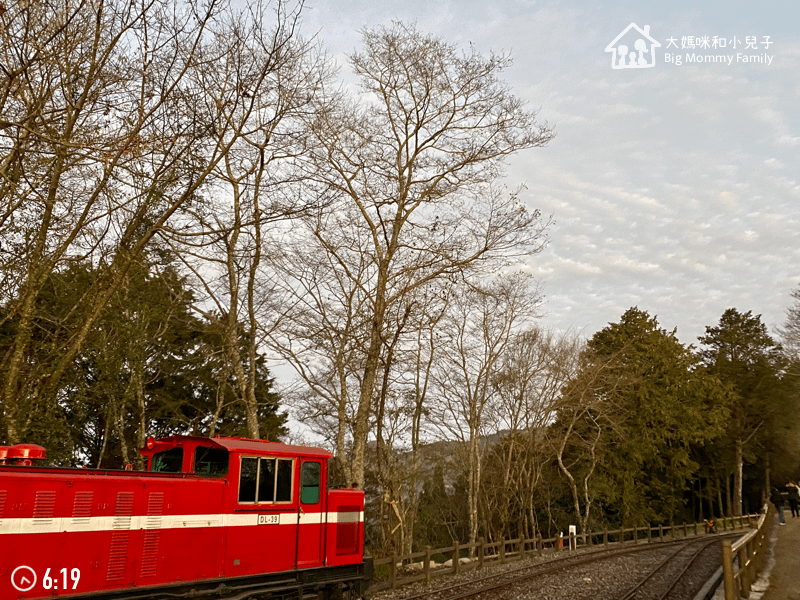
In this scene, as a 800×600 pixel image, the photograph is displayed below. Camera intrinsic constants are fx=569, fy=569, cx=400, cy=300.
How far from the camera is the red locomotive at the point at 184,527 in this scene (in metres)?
6.71

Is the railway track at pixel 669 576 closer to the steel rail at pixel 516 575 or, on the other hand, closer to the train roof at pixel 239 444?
the steel rail at pixel 516 575

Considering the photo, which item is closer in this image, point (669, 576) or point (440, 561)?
point (669, 576)

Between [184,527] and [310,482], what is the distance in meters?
2.32

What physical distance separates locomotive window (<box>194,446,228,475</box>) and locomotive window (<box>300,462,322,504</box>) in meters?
1.47

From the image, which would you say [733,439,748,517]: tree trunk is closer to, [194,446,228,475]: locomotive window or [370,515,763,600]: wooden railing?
[370,515,763,600]: wooden railing

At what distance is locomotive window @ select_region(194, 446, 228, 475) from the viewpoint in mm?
8711

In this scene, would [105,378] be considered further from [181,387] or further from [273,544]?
[273,544]

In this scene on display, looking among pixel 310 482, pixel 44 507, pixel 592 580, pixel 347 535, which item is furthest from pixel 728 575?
pixel 44 507

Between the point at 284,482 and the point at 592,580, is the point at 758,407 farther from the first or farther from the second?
the point at 284,482

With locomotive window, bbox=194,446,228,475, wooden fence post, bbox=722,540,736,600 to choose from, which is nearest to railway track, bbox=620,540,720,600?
wooden fence post, bbox=722,540,736,600

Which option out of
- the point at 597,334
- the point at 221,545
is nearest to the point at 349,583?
the point at 221,545

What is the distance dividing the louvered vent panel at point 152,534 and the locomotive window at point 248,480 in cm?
121

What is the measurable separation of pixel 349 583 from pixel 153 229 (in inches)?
291

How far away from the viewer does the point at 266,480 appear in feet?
29.9
